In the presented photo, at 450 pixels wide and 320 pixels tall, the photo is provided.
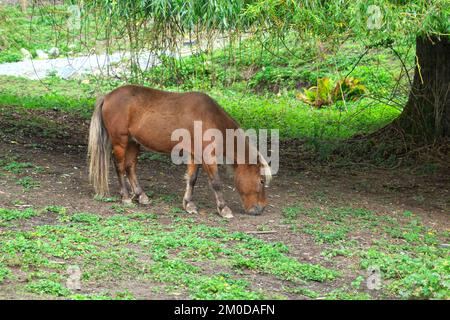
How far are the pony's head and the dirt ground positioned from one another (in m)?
0.12

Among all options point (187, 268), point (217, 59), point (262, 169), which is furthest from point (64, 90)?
point (187, 268)

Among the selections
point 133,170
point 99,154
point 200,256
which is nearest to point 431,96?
point 133,170

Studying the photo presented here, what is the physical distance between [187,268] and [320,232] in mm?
1889

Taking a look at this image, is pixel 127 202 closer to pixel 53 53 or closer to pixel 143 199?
pixel 143 199

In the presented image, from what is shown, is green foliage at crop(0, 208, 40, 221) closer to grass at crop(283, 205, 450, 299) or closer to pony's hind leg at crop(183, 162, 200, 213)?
pony's hind leg at crop(183, 162, 200, 213)

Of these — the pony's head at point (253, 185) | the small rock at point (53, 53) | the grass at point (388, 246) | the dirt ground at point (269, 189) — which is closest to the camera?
the grass at point (388, 246)

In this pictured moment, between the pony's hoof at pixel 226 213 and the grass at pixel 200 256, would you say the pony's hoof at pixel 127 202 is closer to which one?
the grass at pixel 200 256

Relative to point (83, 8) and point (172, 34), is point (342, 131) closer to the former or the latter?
point (172, 34)

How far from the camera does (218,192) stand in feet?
27.0

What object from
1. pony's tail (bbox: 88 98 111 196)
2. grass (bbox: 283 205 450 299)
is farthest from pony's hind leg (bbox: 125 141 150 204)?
grass (bbox: 283 205 450 299)

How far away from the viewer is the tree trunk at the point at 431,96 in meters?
11.2

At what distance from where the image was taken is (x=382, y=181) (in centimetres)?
1030

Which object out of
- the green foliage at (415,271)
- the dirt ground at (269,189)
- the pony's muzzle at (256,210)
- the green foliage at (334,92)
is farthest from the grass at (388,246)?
the green foliage at (334,92)

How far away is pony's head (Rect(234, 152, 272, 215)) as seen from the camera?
8289mm
